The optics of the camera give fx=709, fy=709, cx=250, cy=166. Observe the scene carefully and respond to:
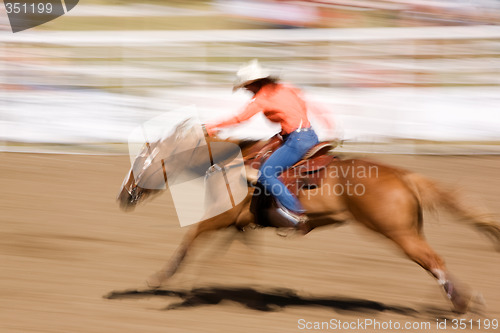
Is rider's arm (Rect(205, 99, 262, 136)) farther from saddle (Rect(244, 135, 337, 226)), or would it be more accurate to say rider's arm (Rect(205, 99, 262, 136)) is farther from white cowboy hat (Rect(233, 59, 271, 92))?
saddle (Rect(244, 135, 337, 226))

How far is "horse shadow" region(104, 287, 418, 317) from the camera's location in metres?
4.75

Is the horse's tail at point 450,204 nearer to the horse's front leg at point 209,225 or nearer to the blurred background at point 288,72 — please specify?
the horse's front leg at point 209,225

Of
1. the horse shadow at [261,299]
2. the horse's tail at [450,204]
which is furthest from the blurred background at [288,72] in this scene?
the horse's tail at [450,204]

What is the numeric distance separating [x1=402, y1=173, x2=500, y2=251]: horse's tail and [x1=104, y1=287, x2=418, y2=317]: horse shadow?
719 millimetres

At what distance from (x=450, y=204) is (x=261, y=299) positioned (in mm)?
1443

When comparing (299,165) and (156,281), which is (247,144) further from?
(156,281)

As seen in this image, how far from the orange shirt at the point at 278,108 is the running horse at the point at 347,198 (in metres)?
0.25

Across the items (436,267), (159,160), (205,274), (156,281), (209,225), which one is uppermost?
(159,160)

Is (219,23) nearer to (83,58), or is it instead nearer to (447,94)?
(83,58)

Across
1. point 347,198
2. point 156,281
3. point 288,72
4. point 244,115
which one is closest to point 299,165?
point 347,198

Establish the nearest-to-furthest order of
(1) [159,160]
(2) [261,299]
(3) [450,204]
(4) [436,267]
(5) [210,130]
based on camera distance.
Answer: (4) [436,267] → (3) [450,204] → (5) [210,130] → (1) [159,160] → (2) [261,299]

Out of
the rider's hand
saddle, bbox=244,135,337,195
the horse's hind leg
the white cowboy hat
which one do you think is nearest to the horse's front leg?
→ saddle, bbox=244,135,337,195

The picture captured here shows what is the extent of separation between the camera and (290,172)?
184 inches

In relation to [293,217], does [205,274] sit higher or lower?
lower
